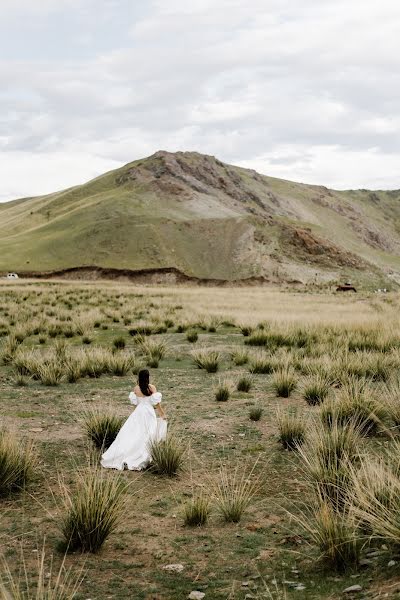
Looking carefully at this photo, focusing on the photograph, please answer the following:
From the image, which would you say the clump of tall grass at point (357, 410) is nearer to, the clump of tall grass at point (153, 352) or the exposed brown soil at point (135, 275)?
the clump of tall grass at point (153, 352)

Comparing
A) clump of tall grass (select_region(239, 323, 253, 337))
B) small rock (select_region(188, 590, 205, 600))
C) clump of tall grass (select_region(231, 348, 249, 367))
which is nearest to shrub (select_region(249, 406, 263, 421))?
small rock (select_region(188, 590, 205, 600))

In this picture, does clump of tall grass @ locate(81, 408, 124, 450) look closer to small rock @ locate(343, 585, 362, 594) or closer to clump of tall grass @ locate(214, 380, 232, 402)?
clump of tall grass @ locate(214, 380, 232, 402)

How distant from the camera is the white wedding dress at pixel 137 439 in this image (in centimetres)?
769

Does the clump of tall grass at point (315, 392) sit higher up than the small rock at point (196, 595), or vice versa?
the clump of tall grass at point (315, 392)

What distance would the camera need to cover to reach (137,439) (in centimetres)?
784

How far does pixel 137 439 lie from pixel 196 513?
218 cm

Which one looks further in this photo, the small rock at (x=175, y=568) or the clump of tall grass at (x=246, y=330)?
the clump of tall grass at (x=246, y=330)

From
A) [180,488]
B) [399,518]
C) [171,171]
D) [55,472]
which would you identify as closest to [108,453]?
[55,472]

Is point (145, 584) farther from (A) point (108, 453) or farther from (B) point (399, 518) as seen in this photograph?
(A) point (108, 453)

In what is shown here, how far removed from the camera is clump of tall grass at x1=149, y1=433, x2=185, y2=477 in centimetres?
734

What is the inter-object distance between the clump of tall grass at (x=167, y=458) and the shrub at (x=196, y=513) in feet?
4.77

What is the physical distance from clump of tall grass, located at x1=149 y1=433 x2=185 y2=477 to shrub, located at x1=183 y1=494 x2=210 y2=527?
1455mm

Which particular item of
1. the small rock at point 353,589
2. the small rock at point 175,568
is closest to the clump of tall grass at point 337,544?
the small rock at point 353,589

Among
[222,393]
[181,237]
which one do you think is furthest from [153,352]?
[181,237]
